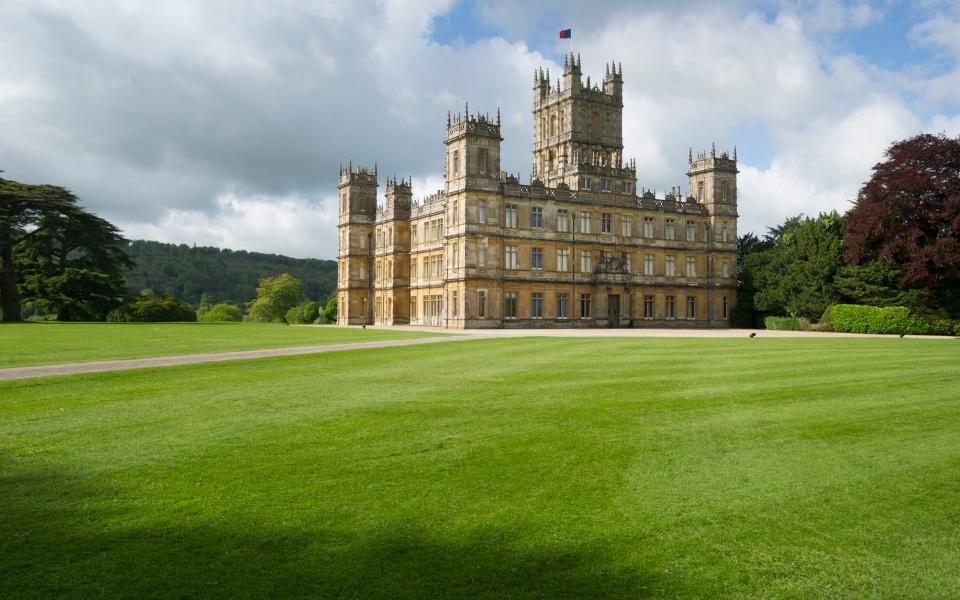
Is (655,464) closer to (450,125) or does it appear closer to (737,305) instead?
(450,125)

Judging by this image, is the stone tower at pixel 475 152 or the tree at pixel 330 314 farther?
the tree at pixel 330 314

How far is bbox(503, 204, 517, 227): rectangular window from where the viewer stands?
2154 inches

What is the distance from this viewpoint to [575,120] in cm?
6881

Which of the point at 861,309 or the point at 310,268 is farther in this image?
the point at 310,268

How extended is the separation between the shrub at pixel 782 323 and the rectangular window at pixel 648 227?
38.0ft

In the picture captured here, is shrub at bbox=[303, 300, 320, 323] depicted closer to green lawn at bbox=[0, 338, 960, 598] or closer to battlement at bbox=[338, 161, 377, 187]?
battlement at bbox=[338, 161, 377, 187]

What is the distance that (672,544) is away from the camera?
596 centimetres

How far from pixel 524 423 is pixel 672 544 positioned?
14.6ft

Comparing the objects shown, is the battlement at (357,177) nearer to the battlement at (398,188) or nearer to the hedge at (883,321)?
the battlement at (398,188)

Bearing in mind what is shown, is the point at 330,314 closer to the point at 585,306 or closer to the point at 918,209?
the point at 585,306

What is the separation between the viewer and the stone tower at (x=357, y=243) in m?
69.3

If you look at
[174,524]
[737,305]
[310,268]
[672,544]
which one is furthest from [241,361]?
[310,268]

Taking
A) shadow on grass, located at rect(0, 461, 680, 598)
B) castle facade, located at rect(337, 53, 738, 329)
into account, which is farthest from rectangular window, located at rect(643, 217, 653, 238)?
shadow on grass, located at rect(0, 461, 680, 598)

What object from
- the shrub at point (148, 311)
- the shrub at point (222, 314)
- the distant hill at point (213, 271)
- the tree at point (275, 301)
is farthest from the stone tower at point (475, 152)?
the distant hill at point (213, 271)
